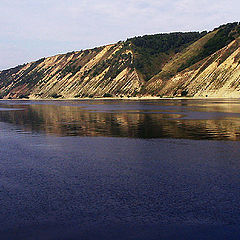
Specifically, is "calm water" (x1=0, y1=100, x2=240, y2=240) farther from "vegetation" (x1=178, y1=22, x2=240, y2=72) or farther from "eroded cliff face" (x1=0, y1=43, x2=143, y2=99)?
"eroded cliff face" (x1=0, y1=43, x2=143, y2=99)

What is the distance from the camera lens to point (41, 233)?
739 cm

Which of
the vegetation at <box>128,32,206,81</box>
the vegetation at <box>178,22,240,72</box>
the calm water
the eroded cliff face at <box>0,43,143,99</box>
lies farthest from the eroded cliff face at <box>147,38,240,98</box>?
the calm water

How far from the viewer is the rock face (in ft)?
348

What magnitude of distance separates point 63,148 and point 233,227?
12.3m

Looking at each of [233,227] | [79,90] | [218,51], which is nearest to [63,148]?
[233,227]

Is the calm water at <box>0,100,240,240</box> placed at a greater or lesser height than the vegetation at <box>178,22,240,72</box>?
lesser

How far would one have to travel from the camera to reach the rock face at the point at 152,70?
10600cm

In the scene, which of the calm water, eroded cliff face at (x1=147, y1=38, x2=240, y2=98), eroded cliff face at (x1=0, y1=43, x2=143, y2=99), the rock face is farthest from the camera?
eroded cliff face at (x1=0, y1=43, x2=143, y2=99)

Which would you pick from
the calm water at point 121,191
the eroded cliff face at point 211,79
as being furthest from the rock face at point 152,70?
the calm water at point 121,191

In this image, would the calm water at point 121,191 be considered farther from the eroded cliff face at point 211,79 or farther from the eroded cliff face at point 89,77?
the eroded cliff face at point 89,77

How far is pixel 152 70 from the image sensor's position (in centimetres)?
14575

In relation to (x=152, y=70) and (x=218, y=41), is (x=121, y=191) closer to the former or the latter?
(x=218, y=41)

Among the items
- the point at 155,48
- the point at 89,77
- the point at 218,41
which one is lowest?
the point at 89,77

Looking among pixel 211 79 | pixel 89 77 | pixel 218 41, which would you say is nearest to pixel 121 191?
pixel 211 79
